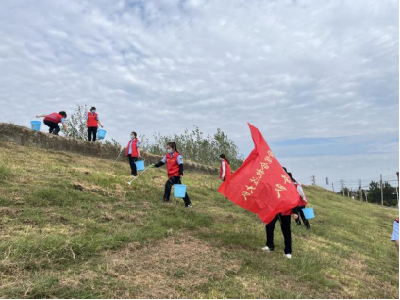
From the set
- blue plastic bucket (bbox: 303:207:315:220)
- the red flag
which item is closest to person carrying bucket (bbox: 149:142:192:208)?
the red flag

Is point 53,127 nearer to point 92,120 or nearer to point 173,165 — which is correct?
point 92,120

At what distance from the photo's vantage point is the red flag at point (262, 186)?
17.0 feet

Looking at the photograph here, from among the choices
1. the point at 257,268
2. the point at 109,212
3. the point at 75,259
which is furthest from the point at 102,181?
the point at 257,268

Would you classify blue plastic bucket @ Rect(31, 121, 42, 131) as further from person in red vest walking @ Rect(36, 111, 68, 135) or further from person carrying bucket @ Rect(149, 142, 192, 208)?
person carrying bucket @ Rect(149, 142, 192, 208)

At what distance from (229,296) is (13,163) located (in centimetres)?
753

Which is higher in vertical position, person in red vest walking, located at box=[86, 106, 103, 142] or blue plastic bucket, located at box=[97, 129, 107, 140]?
person in red vest walking, located at box=[86, 106, 103, 142]

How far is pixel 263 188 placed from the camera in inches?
211

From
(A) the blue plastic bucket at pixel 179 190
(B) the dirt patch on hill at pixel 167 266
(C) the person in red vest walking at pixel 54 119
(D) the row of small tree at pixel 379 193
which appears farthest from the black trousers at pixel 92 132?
(D) the row of small tree at pixel 379 193

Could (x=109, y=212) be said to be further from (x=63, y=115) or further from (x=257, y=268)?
(x=63, y=115)

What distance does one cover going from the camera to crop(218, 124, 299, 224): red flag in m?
5.19

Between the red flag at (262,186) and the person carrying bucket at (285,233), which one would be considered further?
the person carrying bucket at (285,233)

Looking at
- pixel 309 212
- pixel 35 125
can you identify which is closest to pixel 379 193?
pixel 309 212

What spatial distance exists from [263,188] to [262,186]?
0.04m

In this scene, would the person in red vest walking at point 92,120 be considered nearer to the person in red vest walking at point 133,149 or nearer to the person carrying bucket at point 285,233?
the person in red vest walking at point 133,149
